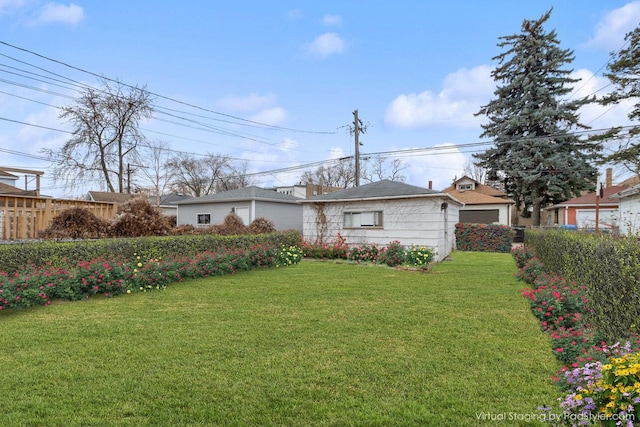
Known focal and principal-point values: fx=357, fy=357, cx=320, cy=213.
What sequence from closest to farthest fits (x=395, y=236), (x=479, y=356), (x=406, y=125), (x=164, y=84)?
(x=479, y=356), (x=395, y=236), (x=164, y=84), (x=406, y=125)

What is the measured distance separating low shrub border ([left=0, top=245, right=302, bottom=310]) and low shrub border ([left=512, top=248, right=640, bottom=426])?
262 inches

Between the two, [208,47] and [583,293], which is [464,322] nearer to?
[583,293]

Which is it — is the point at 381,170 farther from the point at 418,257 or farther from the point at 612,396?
the point at 612,396

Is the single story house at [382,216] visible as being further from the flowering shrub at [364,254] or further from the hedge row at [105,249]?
the hedge row at [105,249]

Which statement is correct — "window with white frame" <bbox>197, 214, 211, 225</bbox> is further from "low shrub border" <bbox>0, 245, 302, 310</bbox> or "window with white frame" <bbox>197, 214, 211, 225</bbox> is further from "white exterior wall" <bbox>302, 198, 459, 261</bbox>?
"low shrub border" <bbox>0, 245, 302, 310</bbox>

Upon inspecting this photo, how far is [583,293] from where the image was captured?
14.6 ft

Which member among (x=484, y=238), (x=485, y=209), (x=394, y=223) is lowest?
(x=484, y=238)

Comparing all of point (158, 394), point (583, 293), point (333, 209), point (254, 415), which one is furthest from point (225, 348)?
point (333, 209)

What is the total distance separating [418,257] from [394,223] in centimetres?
206

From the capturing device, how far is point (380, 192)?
13.0 m

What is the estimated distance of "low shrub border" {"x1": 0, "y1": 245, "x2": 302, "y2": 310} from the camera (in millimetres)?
5496

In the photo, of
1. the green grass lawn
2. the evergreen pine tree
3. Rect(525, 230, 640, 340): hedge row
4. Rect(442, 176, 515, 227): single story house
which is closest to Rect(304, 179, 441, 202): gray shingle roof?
the green grass lawn

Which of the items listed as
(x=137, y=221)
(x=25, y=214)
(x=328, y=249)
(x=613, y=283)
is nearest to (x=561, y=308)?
(x=613, y=283)

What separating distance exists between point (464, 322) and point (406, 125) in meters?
18.4
